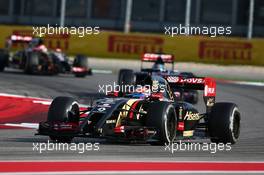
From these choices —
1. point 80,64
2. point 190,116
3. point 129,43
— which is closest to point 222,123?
point 190,116

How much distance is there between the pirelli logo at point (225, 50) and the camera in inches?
1505

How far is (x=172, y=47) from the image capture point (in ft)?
129

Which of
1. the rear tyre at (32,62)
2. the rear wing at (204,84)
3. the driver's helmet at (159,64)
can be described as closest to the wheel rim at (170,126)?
the rear wing at (204,84)

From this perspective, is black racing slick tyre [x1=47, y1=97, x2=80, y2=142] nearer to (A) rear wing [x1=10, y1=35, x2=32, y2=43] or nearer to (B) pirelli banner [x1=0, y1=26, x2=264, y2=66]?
(A) rear wing [x1=10, y1=35, x2=32, y2=43]

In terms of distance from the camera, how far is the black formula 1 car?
12367 mm

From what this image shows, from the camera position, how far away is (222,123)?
1362 cm

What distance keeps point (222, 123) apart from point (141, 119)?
1.43 m

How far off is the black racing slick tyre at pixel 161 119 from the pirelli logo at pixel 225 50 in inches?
1012

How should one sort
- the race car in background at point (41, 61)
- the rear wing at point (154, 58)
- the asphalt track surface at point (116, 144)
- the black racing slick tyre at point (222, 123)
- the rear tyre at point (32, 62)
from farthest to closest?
the race car in background at point (41, 61) → the rear tyre at point (32, 62) → the rear wing at point (154, 58) → the black racing slick tyre at point (222, 123) → the asphalt track surface at point (116, 144)

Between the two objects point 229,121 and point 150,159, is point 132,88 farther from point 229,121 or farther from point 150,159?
point 150,159

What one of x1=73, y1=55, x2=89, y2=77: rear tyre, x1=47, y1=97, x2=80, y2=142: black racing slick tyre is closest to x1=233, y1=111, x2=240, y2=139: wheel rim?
x1=47, y1=97, x2=80, y2=142: black racing slick tyre

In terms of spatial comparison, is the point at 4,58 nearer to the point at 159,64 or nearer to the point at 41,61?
the point at 41,61

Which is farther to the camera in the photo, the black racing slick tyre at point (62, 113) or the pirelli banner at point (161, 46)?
the pirelli banner at point (161, 46)

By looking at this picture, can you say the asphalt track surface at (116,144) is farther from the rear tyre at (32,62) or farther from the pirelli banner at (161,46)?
the pirelli banner at (161,46)
